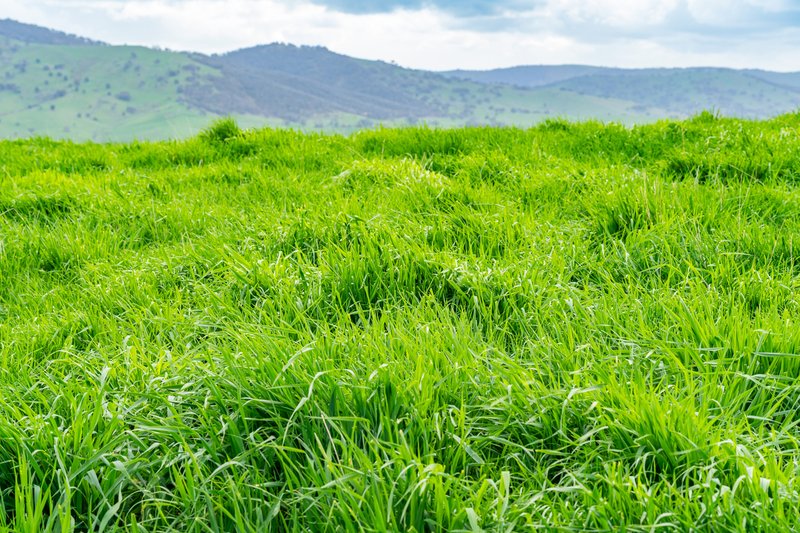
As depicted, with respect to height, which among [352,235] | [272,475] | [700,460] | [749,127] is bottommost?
[272,475]

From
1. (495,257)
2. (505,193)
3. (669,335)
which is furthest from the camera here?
(505,193)

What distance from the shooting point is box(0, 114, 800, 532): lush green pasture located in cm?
196

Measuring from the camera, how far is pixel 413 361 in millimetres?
2555

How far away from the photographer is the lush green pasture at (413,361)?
6.41ft

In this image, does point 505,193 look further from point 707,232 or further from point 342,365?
point 342,365

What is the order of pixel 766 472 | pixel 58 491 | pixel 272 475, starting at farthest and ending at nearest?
pixel 272 475
pixel 58 491
pixel 766 472

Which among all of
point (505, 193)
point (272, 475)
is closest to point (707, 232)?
point (505, 193)

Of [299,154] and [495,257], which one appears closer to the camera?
[495,257]

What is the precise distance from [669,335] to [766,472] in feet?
3.32

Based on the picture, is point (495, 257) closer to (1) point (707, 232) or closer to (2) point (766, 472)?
(1) point (707, 232)

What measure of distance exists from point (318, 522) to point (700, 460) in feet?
4.45

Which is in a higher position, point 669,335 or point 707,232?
point 707,232

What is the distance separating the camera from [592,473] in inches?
81.7

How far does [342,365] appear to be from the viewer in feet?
8.41
